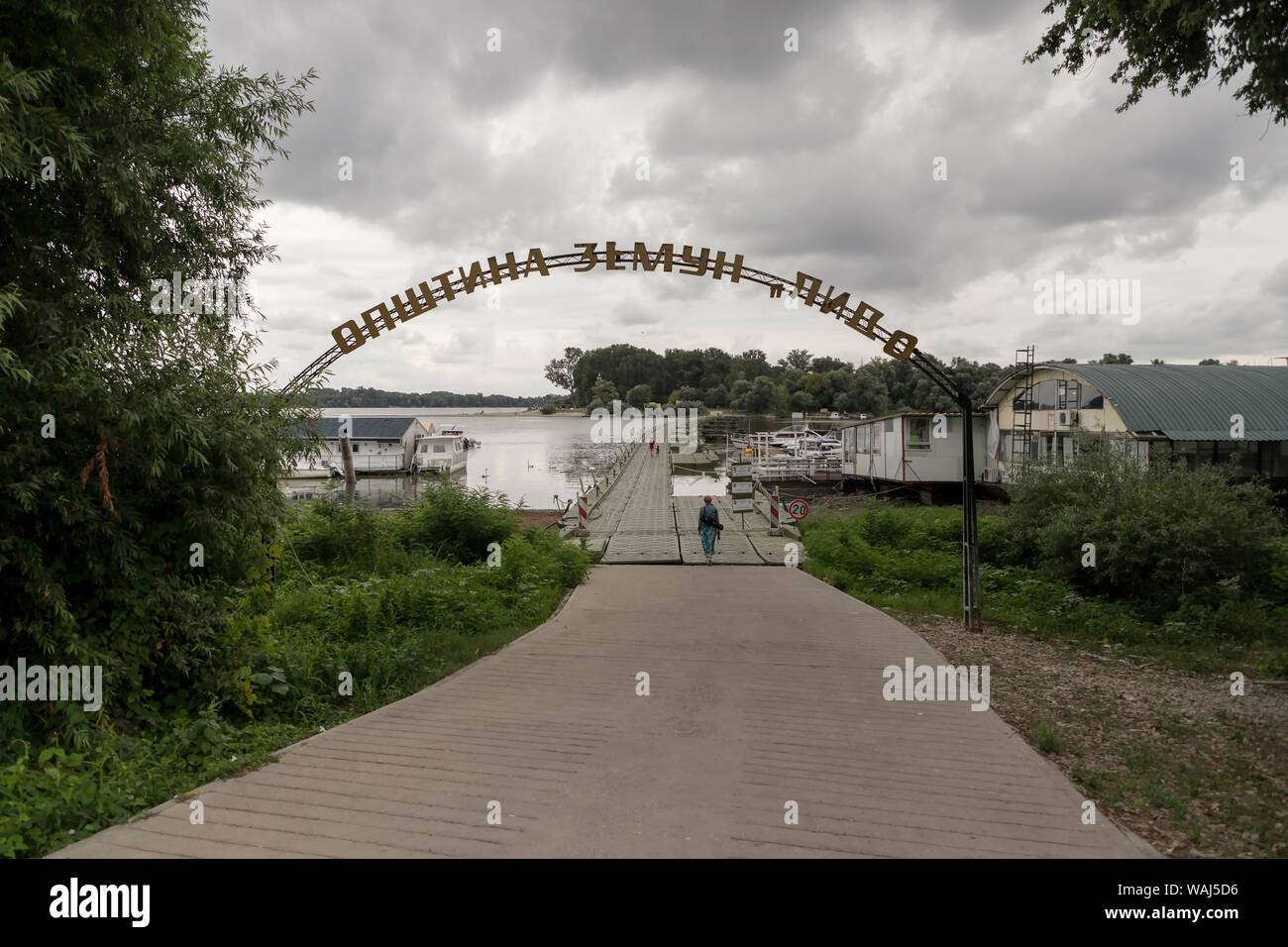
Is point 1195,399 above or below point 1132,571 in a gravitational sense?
above

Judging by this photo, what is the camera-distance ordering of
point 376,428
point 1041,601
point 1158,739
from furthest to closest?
point 376,428, point 1041,601, point 1158,739

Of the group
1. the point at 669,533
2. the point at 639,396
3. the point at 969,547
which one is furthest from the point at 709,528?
the point at 639,396

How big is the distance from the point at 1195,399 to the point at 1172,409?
4.59 ft

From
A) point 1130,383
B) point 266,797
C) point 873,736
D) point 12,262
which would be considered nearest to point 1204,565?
point 873,736

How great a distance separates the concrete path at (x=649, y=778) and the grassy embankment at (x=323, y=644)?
0.36 m

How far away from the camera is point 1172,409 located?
2728 centimetres

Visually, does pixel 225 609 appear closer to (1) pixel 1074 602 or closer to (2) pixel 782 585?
(2) pixel 782 585

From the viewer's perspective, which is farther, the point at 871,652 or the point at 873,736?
the point at 871,652

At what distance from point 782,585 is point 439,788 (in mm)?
10038

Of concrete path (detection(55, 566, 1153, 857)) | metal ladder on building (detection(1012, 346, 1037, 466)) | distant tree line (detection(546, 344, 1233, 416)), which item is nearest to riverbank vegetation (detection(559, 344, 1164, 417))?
distant tree line (detection(546, 344, 1233, 416))

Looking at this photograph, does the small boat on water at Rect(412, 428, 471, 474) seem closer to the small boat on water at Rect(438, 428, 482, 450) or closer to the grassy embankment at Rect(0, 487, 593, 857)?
the small boat on water at Rect(438, 428, 482, 450)

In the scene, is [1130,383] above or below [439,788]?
above

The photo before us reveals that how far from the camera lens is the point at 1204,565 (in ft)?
40.4

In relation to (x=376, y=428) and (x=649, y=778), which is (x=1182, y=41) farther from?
Answer: (x=376, y=428)
